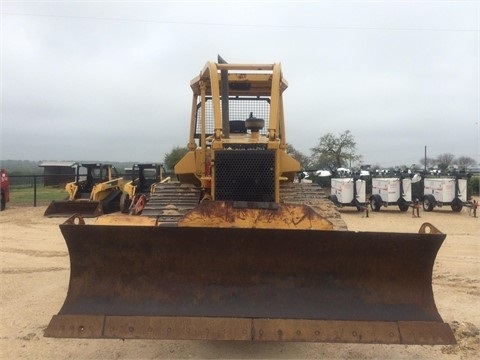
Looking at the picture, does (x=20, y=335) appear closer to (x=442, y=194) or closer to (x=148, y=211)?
(x=148, y=211)

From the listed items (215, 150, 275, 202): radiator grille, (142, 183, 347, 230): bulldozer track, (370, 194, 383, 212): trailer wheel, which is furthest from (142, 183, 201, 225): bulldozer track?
(370, 194, 383, 212): trailer wheel

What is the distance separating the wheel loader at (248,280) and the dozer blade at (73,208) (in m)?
12.6

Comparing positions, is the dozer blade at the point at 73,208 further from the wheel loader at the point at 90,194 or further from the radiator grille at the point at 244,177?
the radiator grille at the point at 244,177

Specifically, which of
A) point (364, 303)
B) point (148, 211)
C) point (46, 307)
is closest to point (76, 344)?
point (46, 307)

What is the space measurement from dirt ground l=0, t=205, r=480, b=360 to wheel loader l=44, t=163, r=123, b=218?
5950mm

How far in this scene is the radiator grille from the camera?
5.14m

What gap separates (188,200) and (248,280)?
7.64 feet

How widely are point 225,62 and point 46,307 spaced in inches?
147

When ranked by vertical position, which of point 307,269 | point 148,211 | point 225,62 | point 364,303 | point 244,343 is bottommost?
point 244,343

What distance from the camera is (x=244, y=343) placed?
4.52 m

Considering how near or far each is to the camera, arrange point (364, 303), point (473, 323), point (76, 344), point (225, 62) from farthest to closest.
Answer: point (225, 62)
point (473, 323)
point (76, 344)
point (364, 303)

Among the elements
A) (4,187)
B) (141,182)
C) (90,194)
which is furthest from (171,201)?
(4,187)

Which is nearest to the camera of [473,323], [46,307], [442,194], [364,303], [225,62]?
[364,303]

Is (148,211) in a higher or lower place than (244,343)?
higher
